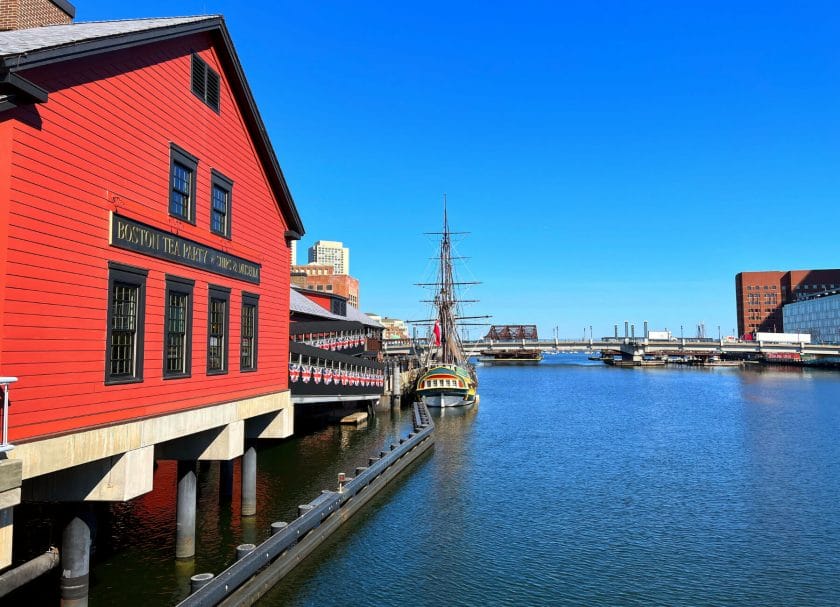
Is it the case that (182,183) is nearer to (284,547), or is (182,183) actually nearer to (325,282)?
(284,547)

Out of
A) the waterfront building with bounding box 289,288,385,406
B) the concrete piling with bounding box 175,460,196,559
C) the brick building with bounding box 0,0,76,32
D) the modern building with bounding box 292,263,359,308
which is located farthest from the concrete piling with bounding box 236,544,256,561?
the modern building with bounding box 292,263,359,308

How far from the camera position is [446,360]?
8575 cm

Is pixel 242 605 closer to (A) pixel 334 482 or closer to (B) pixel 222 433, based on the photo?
(B) pixel 222 433

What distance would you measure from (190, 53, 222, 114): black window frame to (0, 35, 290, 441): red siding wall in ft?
0.78

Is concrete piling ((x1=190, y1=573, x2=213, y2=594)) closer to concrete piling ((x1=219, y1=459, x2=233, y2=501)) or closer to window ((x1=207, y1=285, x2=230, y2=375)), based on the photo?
window ((x1=207, y1=285, x2=230, y2=375))

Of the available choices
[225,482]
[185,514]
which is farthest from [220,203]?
[225,482]

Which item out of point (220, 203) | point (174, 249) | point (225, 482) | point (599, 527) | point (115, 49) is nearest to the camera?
point (115, 49)

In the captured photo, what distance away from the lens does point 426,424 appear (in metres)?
42.7

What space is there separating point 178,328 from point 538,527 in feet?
46.5

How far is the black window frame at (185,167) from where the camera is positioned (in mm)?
15234

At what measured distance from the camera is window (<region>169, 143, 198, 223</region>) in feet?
50.4

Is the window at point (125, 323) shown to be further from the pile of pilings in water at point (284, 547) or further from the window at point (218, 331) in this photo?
the pile of pilings in water at point (284, 547)

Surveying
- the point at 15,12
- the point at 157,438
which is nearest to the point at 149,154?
the point at 157,438

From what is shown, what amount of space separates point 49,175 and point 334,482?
2072cm
